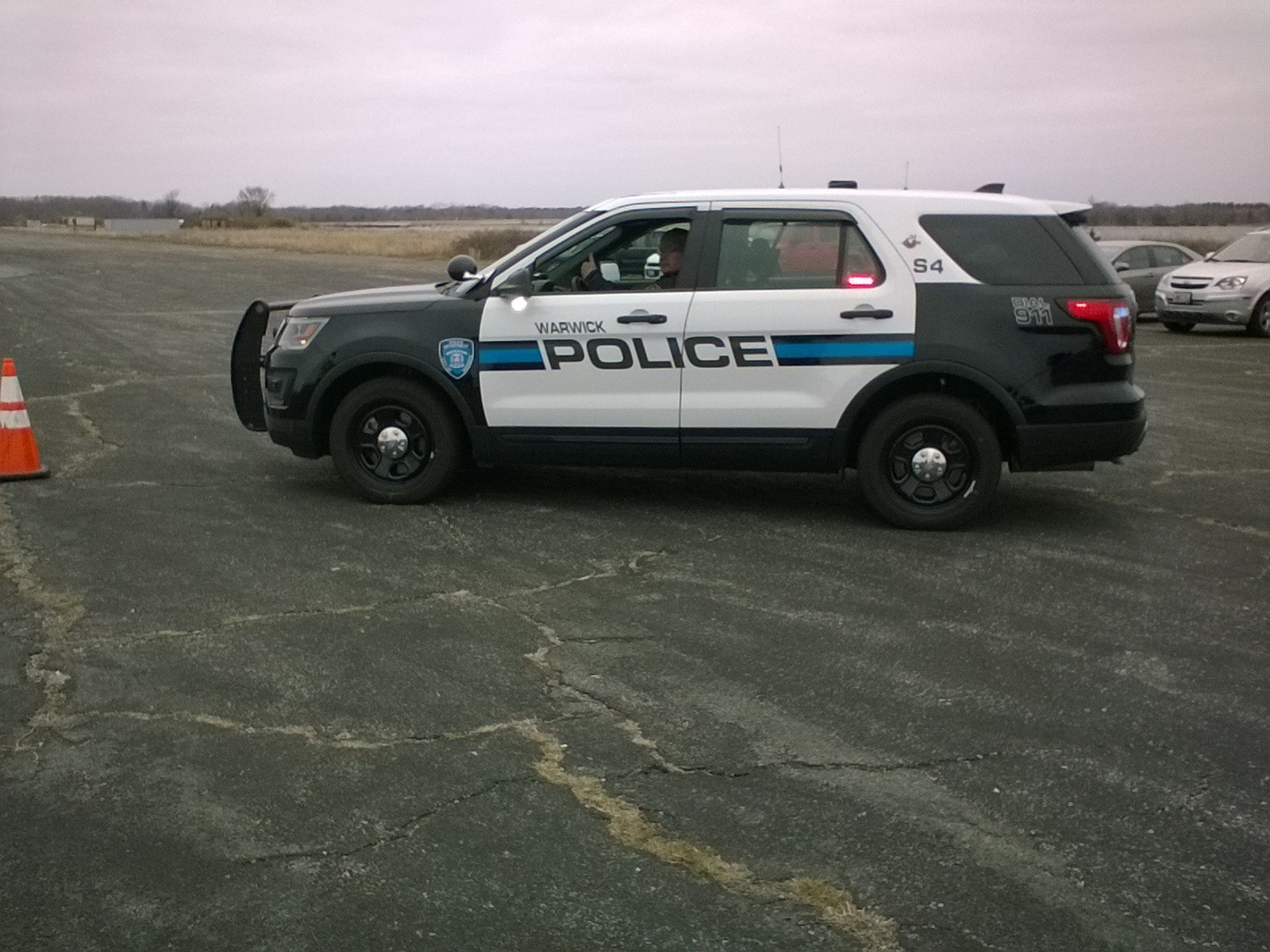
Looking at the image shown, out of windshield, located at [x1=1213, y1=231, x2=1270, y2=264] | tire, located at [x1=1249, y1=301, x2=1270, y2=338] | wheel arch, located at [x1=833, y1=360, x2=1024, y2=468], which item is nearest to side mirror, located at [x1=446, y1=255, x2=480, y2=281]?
wheel arch, located at [x1=833, y1=360, x2=1024, y2=468]

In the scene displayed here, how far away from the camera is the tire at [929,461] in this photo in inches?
313

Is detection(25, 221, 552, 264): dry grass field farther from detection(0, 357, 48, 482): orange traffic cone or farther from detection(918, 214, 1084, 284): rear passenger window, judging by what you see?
detection(918, 214, 1084, 284): rear passenger window

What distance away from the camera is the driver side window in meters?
8.30

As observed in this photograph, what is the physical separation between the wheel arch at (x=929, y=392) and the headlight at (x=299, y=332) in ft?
10.7

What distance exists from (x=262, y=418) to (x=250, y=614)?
10.5 ft

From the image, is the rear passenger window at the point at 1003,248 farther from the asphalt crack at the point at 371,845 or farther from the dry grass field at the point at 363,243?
the dry grass field at the point at 363,243

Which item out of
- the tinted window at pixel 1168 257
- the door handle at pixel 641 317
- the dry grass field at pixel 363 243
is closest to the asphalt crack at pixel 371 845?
the door handle at pixel 641 317

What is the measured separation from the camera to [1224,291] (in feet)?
69.6

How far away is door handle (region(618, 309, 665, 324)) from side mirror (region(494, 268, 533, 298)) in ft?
1.95

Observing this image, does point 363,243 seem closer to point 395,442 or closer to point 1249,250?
point 1249,250

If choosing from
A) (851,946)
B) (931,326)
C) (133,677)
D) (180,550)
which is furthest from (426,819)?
(931,326)

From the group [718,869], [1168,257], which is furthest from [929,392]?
[1168,257]

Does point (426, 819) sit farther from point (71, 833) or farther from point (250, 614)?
point (250, 614)

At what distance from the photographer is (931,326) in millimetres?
7891
